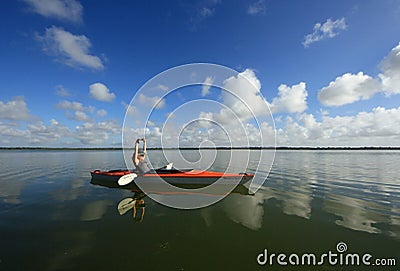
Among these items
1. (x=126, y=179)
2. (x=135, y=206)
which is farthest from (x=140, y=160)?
(x=135, y=206)

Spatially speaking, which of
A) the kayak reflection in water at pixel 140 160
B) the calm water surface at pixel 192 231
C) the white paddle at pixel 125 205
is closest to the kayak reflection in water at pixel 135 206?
the white paddle at pixel 125 205

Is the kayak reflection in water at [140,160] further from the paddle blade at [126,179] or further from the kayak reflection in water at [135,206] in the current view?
the kayak reflection in water at [135,206]

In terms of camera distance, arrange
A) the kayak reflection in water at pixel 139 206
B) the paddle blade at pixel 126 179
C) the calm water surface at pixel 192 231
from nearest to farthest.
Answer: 1. the calm water surface at pixel 192 231
2. the kayak reflection in water at pixel 139 206
3. the paddle blade at pixel 126 179

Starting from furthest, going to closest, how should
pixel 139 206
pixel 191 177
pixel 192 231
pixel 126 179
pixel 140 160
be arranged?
pixel 140 160
pixel 191 177
pixel 126 179
pixel 139 206
pixel 192 231

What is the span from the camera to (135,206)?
10023mm

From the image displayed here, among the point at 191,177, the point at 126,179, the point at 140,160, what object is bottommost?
the point at 126,179

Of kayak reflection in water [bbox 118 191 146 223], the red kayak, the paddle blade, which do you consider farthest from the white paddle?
the red kayak

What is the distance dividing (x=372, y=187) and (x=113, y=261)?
15798 mm

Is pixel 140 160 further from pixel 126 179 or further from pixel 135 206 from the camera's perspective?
pixel 135 206

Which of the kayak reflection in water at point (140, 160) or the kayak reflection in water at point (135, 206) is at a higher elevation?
the kayak reflection in water at point (140, 160)

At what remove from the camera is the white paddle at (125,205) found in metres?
9.35

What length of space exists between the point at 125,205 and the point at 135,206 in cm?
57

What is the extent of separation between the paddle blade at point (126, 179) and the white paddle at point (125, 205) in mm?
2178

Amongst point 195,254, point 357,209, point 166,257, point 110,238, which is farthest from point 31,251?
point 357,209
